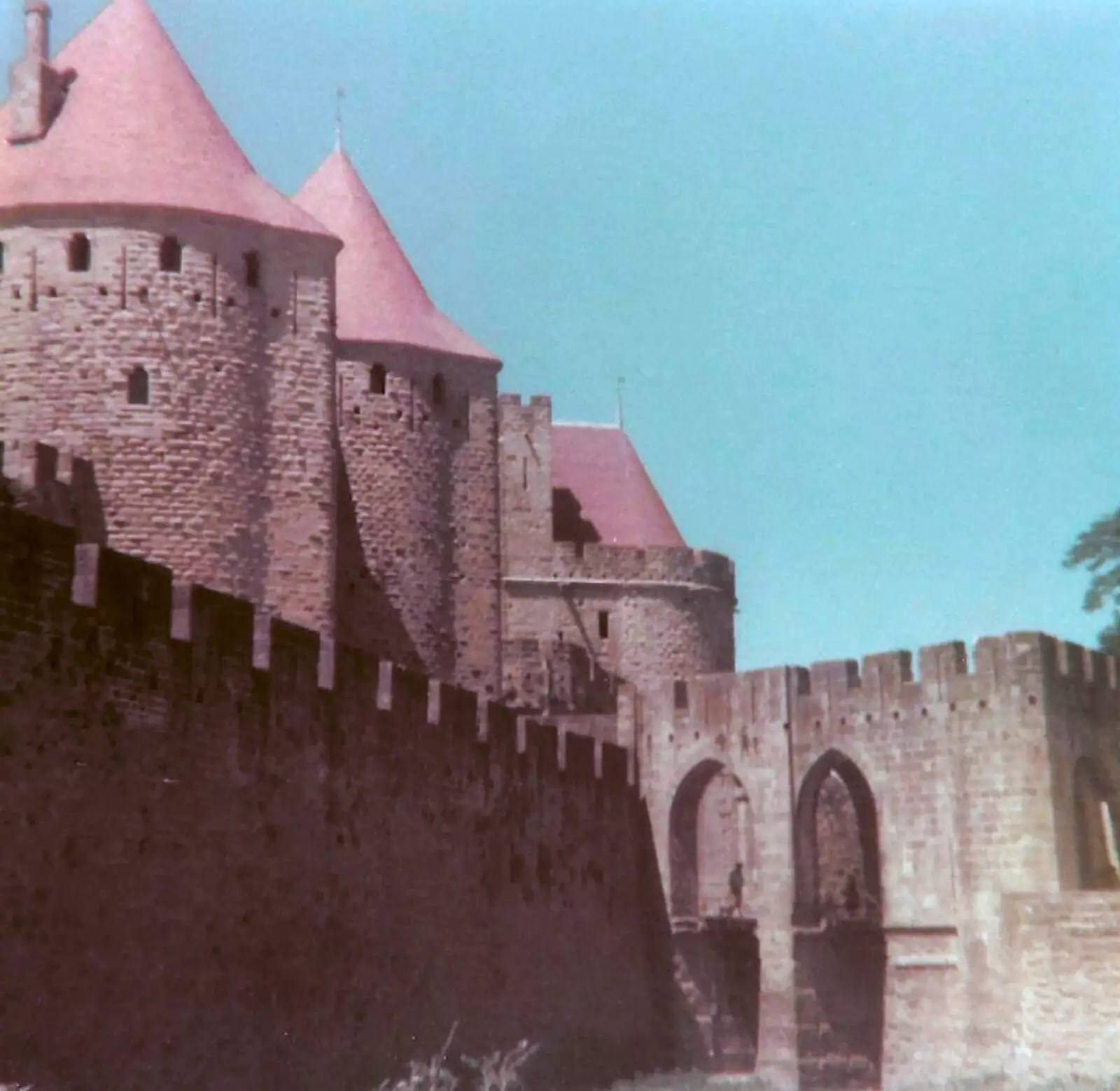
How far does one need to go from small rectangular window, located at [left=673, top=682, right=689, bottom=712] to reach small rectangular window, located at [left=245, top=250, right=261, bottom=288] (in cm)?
788

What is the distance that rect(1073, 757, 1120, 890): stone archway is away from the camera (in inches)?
1119

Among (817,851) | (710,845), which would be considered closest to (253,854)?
(817,851)

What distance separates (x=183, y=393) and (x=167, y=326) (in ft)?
2.76

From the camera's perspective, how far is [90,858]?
55.3 ft

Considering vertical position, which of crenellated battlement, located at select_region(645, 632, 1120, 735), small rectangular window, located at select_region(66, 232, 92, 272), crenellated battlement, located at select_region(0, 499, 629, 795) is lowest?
crenellated battlement, located at select_region(0, 499, 629, 795)

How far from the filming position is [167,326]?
28.0 meters

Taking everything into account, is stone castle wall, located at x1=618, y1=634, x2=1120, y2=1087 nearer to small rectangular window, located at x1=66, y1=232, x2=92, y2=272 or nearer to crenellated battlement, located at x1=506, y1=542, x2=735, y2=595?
crenellated battlement, located at x1=506, y1=542, x2=735, y2=595

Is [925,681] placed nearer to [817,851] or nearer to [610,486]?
[817,851]

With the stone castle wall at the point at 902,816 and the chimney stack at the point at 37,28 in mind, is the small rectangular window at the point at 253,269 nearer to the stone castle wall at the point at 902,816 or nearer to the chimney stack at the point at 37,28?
the chimney stack at the point at 37,28

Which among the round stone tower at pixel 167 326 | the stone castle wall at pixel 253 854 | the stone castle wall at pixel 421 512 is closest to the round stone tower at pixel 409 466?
the stone castle wall at pixel 421 512

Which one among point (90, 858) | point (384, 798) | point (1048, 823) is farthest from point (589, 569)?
point (90, 858)

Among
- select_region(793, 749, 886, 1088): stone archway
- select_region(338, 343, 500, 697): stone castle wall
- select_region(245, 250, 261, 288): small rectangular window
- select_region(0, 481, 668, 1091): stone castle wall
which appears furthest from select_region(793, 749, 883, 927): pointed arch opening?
select_region(245, 250, 261, 288): small rectangular window

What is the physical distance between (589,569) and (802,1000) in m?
9.68

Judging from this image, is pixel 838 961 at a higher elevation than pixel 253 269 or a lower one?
lower
